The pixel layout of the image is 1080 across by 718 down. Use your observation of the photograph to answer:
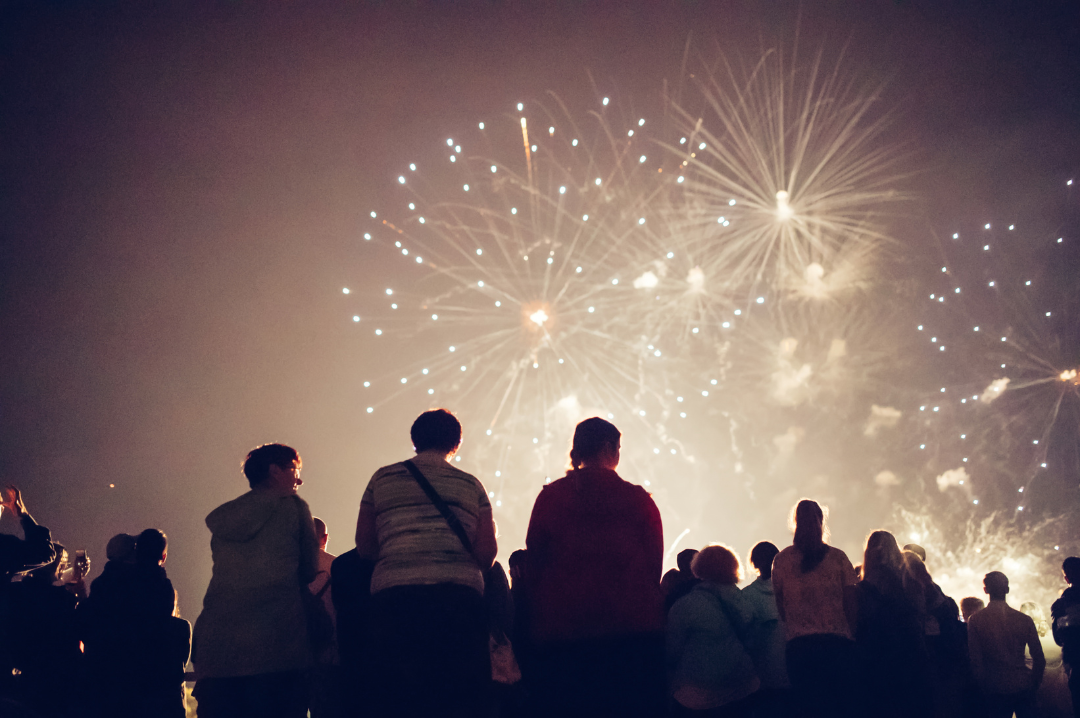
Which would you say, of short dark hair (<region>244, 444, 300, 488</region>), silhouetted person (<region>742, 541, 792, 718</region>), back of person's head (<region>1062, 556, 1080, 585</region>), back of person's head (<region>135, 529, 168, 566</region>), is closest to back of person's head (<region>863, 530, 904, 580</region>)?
silhouetted person (<region>742, 541, 792, 718</region>)

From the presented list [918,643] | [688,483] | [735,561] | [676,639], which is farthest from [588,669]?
[688,483]

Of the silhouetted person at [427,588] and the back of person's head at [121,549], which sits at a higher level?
the back of person's head at [121,549]

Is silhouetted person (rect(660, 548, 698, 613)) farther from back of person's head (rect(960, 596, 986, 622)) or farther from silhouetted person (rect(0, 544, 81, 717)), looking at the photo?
back of person's head (rect(960, 596, 986, 622))

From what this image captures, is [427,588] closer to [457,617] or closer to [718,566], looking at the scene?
[457,617]

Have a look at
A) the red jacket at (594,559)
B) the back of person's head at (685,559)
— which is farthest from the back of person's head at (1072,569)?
the red jacket at (594,559)

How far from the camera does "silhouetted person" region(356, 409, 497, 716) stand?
2.19m

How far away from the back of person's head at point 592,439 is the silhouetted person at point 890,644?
2189 millimetres

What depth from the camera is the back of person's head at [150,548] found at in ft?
11.6

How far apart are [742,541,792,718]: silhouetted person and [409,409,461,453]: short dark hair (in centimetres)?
206

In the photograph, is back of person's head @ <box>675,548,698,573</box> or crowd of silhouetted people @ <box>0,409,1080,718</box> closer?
crowd of silhouetted people @ <box>0,409,1080,718</box>

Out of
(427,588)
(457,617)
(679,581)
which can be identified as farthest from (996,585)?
(427,588)

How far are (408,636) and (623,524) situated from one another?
91 cm

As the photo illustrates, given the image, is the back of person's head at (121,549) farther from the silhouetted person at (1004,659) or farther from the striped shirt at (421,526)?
the silhouetted person at (1004,659)

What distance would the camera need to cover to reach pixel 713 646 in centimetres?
308
